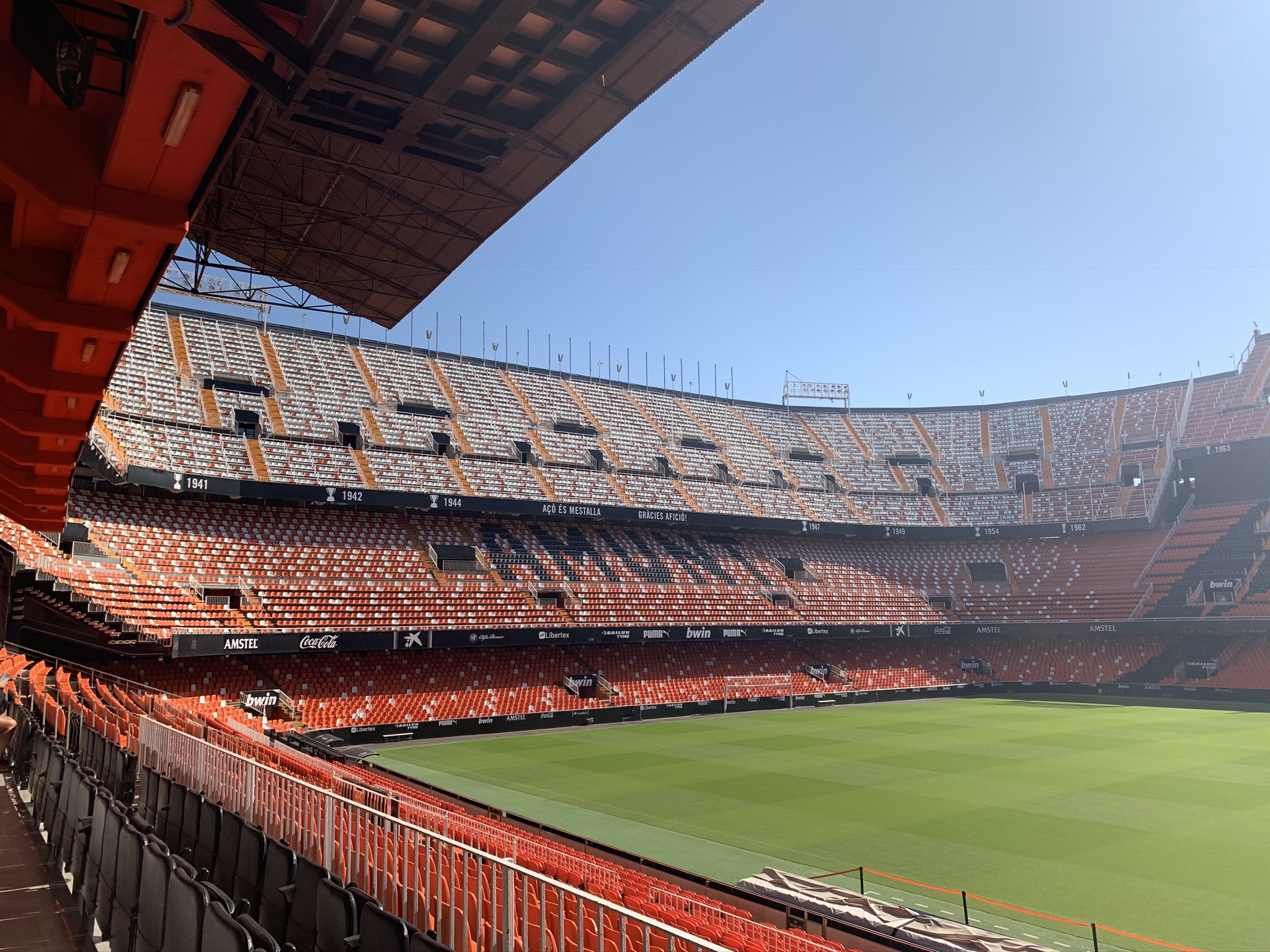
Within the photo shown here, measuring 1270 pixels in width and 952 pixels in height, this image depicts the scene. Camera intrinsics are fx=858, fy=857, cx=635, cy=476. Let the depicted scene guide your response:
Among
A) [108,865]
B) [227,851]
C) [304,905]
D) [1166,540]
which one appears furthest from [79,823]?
[1166,540]

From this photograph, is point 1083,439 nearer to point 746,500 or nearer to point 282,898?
point 746,500

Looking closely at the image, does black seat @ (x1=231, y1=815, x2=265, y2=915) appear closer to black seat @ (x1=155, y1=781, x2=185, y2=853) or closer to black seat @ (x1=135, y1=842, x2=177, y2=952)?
black seat @ (x1=135, y1=842, x2=177, y2=952)

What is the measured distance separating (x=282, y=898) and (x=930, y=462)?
52385 mm

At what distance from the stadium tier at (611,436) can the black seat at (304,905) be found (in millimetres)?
21924

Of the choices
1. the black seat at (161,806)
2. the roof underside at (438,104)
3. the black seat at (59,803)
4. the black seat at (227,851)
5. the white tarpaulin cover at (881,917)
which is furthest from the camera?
the white tarpaulin cover at (881,917)

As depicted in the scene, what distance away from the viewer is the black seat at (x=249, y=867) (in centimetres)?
599

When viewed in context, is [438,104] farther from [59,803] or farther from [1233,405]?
[1233,405]

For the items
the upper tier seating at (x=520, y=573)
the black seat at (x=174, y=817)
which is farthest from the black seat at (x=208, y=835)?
the upper tier seating at (x=520, y=573)

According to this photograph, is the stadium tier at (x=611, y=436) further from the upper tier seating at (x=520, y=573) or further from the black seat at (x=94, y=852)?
the black seat at (x=94, y=852)

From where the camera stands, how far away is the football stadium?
4344mm

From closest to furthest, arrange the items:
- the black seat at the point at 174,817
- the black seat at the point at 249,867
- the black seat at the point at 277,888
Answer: the black seat at the point at 277,888
the black seat at the point at 249,867
the black seat at the point at 174,817

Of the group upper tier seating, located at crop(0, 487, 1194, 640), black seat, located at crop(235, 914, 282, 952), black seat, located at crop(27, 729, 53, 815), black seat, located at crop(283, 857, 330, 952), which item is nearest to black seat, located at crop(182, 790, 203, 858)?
black seat, located at crop(283, 857, 330, 952)

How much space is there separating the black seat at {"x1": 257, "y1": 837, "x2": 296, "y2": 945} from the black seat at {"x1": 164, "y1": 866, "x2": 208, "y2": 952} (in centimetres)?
86

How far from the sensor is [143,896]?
516 centimetres
